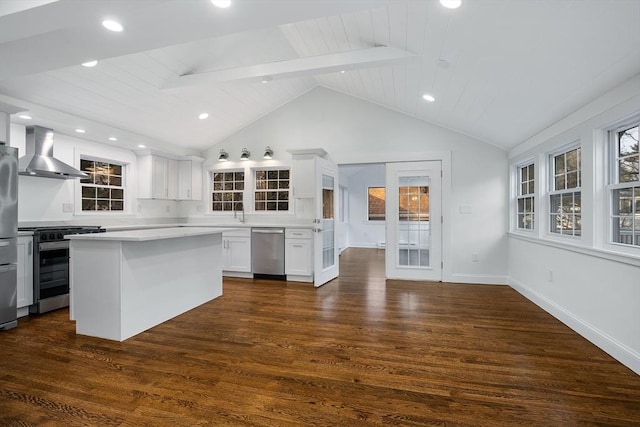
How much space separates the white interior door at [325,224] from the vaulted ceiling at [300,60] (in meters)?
1.49

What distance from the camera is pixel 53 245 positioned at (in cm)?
368

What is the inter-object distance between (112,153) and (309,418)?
5.23 meters

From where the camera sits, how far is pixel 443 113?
4645mm

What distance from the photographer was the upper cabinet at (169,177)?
556cm

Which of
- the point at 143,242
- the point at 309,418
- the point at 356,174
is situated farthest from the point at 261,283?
the point at 356,174

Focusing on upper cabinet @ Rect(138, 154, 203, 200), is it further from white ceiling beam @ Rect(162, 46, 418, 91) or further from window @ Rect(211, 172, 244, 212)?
white ceiling beam @ Rect(162, 46, 418, 91)

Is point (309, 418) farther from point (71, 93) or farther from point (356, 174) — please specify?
point (356, 174)

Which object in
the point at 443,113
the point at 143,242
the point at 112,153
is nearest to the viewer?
the point at 143,242

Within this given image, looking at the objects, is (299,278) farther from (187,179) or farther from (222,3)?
(222,3)

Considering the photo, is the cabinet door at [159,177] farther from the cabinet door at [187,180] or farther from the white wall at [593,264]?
the white wall at [593,264]

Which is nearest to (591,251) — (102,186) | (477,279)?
(477,279)

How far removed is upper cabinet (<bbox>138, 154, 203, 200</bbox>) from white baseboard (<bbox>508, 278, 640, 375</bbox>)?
229 inches

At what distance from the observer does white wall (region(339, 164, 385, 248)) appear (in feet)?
35.2

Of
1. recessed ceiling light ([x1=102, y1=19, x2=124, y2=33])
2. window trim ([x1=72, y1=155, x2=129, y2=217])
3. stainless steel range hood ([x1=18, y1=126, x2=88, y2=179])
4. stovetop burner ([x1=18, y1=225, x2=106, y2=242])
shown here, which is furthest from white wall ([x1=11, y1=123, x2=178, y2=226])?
recessed ceiling light ([x1=102, y1=19, x2=124, y2=33])
